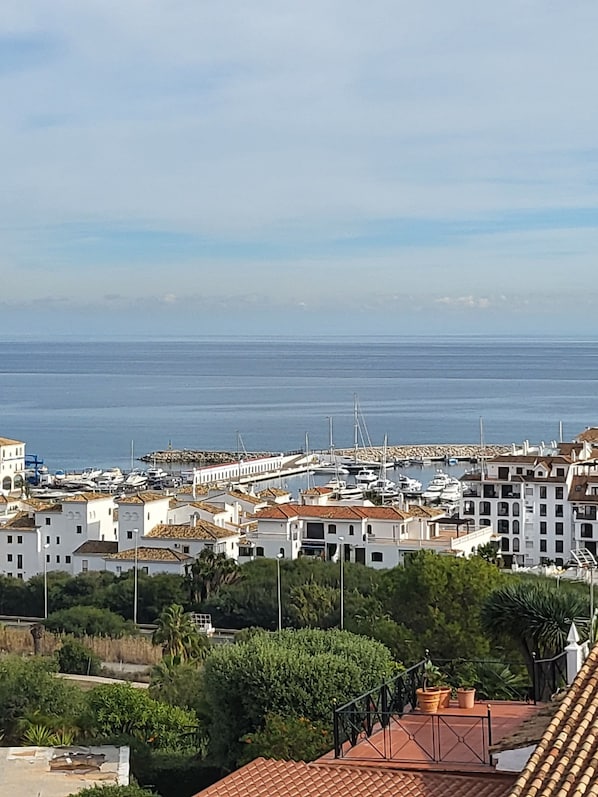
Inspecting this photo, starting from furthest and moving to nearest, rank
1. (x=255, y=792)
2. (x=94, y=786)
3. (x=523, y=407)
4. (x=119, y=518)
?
(x=523, y=407) < (x=119, y=518) < (x=94, y=786) < (x=255, y=792)

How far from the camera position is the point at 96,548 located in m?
38.5

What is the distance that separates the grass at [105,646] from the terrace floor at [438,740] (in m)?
17.7

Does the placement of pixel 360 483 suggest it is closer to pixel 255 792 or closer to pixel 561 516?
pixel 561 516

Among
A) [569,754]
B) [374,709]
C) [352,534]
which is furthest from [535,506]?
[569,754]

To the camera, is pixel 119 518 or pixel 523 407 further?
pixel 523 407

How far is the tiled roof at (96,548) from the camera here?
3816cm

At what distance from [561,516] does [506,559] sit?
2.33m

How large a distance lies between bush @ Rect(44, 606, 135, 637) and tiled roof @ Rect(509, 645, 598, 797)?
78.4 feet

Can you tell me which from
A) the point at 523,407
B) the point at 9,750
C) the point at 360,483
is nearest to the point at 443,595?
the point at 9,750

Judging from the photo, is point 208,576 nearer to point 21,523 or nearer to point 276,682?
point 21,523

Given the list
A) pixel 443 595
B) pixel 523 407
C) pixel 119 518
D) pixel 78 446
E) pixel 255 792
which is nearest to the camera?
pixel 255 792

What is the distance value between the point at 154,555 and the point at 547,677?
27103mm

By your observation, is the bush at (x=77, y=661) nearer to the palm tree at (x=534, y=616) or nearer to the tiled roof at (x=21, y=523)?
the palm tree at (x=534, y=616)

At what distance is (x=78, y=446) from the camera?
3575 inches
